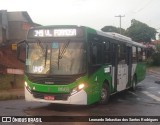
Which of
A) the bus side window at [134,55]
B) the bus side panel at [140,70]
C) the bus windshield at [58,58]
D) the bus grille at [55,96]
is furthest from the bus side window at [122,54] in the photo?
the bus grille at [55,96]

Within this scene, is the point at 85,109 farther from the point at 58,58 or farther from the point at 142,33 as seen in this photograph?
the point at 142,33

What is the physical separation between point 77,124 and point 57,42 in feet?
11.3

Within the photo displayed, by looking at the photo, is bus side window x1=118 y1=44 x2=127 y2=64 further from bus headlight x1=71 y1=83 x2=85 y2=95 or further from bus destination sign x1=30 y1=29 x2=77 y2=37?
bus headlight x1=71 y1=83 x2=85 y2=95

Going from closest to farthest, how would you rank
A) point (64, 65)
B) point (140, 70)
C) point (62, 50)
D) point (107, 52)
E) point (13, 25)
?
point (64, 65), point (62, 50), point (107, 52), point (140, 70), point (13, 25)

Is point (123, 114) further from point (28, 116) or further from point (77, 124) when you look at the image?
point (28, 116)

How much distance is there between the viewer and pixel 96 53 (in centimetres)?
1288

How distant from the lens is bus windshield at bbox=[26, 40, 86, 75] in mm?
11891

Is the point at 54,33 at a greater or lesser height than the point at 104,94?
greater

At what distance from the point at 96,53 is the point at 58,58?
63.6 inches

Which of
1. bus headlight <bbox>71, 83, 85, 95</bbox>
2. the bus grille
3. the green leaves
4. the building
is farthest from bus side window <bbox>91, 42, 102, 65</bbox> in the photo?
the green leaves

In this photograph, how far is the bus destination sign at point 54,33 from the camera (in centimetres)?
1220

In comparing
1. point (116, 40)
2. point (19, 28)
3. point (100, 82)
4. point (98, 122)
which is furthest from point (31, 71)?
point (19, 28)

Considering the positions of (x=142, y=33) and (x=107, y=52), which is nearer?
(x=107, y=52)

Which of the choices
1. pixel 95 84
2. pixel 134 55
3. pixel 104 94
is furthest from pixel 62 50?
pixel 134 55
